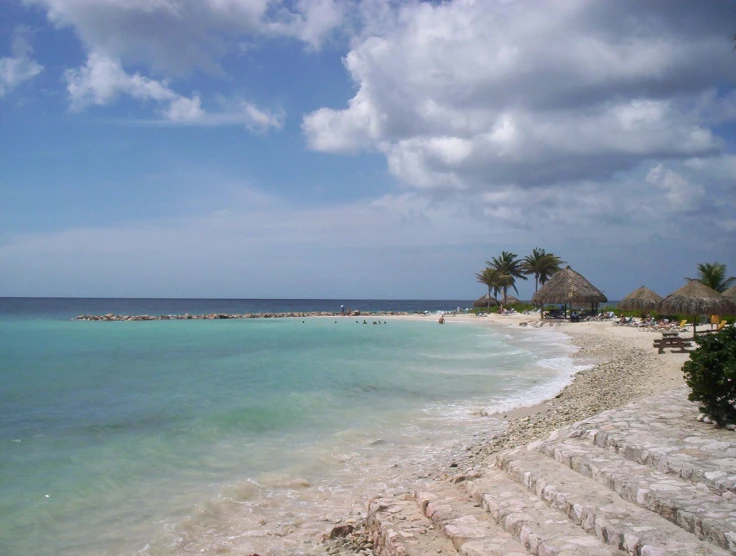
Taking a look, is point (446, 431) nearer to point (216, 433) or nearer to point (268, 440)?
point (268, 440)

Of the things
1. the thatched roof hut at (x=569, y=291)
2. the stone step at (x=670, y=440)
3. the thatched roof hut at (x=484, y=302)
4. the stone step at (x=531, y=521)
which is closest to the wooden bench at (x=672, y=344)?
the stone step at (x=670, y=440)

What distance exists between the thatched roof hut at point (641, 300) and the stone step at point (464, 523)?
2782cm

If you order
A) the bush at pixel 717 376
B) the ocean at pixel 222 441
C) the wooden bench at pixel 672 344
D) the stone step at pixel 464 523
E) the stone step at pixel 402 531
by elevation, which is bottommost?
the ocean at pixel 222 441

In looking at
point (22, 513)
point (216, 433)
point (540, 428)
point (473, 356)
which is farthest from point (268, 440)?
point (473, 356)

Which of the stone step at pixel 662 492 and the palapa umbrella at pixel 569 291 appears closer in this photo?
the stone step at pixel 662 492

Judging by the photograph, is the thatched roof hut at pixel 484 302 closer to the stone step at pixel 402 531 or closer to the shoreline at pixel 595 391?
the shoreline at pixel 595 391

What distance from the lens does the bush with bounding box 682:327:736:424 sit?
5.97 meters

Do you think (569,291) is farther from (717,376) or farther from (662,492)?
(662,492)

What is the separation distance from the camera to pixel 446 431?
364 inches

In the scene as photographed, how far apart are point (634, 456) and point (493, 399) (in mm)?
7066

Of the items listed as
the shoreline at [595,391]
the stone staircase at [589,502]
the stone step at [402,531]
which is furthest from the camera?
the shoreline at [595,391]

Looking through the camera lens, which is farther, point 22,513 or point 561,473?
point 22,513

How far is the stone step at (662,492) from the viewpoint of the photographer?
354cm

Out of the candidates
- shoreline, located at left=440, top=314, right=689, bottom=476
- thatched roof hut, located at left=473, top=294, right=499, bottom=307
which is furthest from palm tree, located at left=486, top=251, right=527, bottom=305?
shoreline, located at left=440, top=314, right=689, bottom=476
